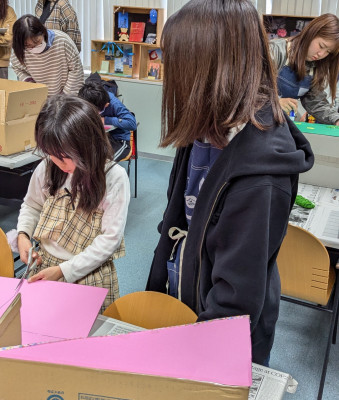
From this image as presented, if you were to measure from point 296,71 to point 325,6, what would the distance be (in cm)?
210

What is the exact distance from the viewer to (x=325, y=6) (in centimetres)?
403

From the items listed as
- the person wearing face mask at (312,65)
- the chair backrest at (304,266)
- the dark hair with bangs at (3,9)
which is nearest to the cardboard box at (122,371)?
the chair backrest at (304,266)

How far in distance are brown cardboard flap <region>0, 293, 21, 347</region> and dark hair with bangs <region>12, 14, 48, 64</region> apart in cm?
234

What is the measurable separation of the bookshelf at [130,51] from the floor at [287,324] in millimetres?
1737

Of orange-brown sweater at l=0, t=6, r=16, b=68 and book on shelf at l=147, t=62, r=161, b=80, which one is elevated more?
orange-brown sweater at l=0, t=6, r=16, b=68

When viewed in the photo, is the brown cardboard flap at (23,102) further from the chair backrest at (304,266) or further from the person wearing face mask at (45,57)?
the chair backrest at (304,266)

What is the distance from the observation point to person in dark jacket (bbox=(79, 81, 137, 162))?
312 cm

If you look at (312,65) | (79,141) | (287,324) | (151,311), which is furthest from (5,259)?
(312,65)

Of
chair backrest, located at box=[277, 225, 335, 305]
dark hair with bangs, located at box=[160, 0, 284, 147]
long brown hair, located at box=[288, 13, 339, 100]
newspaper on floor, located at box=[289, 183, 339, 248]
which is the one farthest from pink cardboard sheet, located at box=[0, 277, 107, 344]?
long brown hair, located at box=[288, 13, 339, 100]

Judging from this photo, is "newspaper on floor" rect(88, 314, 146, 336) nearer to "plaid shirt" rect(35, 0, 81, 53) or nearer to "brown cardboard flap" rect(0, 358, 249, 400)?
"brown cardboard flap" rect(0, 358, 249, 400)

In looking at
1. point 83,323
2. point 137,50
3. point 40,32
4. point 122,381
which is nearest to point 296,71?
point 40,32

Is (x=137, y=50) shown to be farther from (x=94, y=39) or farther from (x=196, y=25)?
(x=196, y=25)

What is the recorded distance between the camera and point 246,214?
2.73ft

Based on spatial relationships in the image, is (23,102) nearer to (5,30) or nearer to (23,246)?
(23,246)
